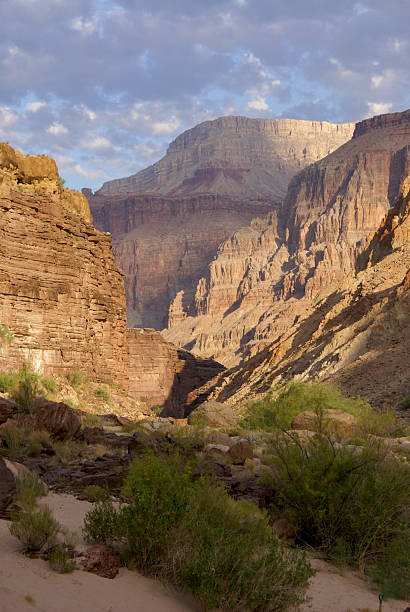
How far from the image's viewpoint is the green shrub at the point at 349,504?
7270 mm

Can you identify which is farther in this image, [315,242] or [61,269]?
[315,242]

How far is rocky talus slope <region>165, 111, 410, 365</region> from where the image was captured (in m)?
131

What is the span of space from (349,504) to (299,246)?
477 feet

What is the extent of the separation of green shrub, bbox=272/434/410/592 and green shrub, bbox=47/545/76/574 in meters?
3.61

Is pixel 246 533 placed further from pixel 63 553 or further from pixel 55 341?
pixel 55 341

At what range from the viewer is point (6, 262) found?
2417 cm

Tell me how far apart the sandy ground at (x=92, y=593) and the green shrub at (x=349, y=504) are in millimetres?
1098

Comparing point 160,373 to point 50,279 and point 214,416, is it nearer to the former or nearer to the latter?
point 50,279

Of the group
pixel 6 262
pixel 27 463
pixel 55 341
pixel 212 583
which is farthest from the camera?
pixel 55 341

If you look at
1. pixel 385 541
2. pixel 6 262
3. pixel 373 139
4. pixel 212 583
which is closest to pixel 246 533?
pixel 212 583

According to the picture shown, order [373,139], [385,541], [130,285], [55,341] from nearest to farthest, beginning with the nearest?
[385,541], [55,341], [373,139], [130,285]

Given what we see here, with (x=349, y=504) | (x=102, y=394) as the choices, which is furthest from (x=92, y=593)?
(x=102, y=394)

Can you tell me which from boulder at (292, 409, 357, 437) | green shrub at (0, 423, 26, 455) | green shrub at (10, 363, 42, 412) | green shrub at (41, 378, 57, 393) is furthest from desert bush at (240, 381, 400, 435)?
green shrub at (41, 378, 57, 393)

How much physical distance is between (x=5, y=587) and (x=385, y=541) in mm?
5189
